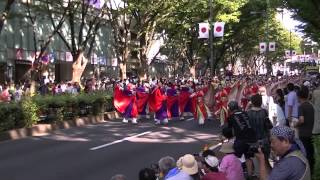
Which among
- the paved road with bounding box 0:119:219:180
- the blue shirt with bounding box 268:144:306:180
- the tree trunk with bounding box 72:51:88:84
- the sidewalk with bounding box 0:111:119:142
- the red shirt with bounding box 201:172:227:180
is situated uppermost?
the tree trunk with bounding box 72:51:88:84

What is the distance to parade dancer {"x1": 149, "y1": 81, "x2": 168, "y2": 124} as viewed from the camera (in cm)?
2241

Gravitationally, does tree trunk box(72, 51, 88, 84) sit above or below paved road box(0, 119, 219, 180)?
above

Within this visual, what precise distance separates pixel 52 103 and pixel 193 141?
6.69 meters

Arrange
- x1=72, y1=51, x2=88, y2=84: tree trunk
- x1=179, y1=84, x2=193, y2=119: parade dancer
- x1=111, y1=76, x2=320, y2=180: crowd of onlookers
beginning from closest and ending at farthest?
x1=111, y1=76, x2=320, y2=180: crowd of onlookers, x1=179, y1=84, x2=193, y2=119: parade dancer, x1=72, y1=51, x2=88, y2=84: tree trunk

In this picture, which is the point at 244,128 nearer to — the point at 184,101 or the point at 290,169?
the point at 290,169

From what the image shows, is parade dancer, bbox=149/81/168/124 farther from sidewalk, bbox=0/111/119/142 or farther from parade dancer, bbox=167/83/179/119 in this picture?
sidewalk, bbox=0/111/119/142

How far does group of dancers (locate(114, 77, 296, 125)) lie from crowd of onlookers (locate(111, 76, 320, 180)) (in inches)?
325

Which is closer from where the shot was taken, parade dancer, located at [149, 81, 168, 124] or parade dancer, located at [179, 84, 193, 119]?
parade dancer, located at [149, 81, 168, 124]

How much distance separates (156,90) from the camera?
76.1ft

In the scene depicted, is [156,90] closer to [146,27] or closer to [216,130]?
[216,130]

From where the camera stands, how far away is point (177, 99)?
24078mm

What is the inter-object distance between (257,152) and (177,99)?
17786 mm

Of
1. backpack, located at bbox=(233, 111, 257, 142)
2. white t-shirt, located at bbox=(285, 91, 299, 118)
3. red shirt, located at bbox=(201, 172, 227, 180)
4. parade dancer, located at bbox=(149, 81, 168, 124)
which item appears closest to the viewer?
red shirt, located at bbox=(201, 172, 227, 180)

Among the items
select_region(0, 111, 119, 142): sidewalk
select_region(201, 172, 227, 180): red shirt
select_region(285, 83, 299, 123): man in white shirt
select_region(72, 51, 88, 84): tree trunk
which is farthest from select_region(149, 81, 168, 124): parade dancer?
select_region(201, 172, 227, 180): red shirt
